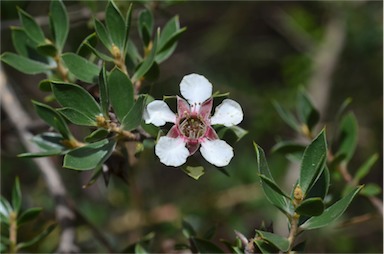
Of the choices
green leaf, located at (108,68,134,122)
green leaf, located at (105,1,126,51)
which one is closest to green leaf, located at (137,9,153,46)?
green leaf, located at (105,1,126,51)

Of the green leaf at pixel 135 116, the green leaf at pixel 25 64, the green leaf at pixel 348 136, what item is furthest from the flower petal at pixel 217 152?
the green leaf at pixel 348 136

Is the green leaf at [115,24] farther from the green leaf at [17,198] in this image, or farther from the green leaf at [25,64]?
the green leaf at [17,198]

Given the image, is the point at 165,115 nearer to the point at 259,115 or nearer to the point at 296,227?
the point at 296,227

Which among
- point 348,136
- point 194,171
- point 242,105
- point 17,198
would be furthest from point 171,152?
point 242,105

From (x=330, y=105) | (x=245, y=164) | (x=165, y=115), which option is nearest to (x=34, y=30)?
(x=165, y=115)

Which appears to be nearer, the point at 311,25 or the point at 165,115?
the point at 165,115

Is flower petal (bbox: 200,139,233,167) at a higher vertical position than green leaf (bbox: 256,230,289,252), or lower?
higher

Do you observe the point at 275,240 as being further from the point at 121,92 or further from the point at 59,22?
the point at 59,22

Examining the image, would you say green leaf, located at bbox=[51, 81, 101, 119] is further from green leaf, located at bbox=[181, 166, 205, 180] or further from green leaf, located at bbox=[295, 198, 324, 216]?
green leaf, located at bbox=[295, 198, 324, 216]
